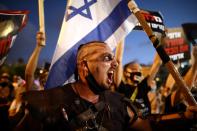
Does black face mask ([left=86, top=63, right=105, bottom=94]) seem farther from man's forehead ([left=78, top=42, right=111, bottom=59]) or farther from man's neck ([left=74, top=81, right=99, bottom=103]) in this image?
man's forehead ([left=78, top=42, right=111, bottom=59])

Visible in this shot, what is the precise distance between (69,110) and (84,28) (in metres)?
1.53

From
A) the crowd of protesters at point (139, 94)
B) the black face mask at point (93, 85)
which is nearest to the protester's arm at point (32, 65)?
the crowd of protesters at point (139, 94)

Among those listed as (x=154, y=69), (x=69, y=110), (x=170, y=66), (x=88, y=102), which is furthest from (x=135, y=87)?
(x=69, y=110)

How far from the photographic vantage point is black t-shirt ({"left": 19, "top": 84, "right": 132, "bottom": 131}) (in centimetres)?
250

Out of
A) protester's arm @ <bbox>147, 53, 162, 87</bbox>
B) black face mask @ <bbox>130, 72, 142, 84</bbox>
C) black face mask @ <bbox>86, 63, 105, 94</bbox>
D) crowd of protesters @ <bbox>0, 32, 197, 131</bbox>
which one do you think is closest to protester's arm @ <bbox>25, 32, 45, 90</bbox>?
crowd of protesters @ <bbox>0, 32, 197, 131</bbox>

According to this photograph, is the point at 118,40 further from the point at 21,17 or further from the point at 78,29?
the point at 21,17

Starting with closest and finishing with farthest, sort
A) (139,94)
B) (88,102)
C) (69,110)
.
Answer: (69,110)
(88,102)
(139,94)

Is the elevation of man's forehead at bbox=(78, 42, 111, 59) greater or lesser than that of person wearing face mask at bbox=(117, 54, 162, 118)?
greater

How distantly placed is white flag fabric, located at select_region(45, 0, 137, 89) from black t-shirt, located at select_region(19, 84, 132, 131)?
92 cm

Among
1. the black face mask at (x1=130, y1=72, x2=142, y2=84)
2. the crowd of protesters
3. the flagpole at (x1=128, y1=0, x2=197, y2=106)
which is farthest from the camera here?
the black face mask at (x1=130, y1=72, x2=142, y2=84)

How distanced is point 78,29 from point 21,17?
1520 millimetres

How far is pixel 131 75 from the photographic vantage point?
16.7ft

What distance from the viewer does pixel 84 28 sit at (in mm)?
3908

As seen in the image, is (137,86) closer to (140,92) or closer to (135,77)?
(140,92)
